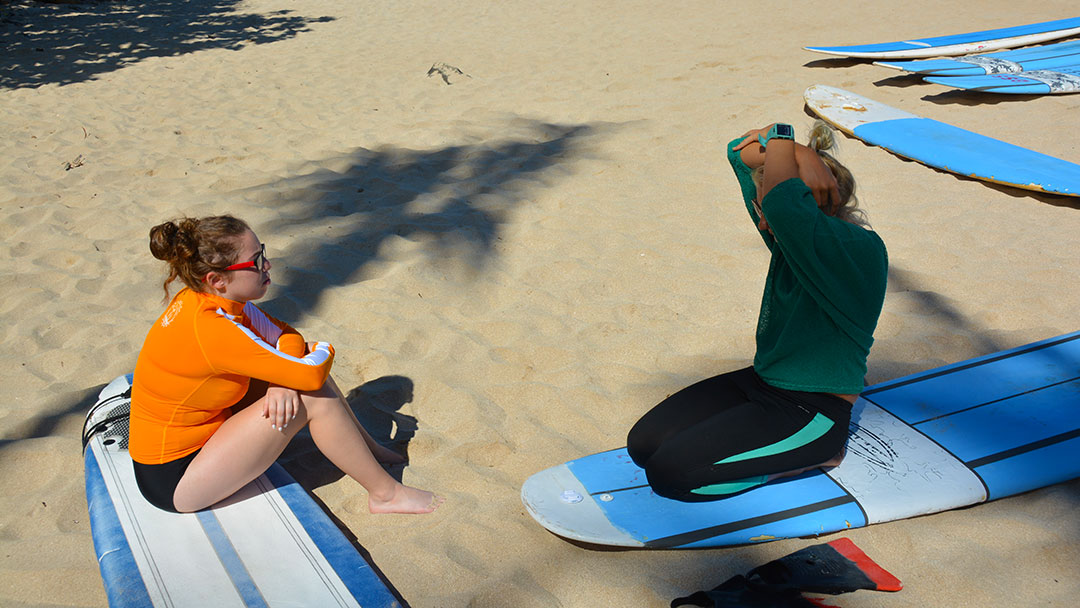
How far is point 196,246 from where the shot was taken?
6.51ft

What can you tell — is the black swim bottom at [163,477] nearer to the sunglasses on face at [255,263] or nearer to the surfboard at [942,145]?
the sunglasses on face at [255,263]

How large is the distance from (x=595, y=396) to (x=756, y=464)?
0.85 m

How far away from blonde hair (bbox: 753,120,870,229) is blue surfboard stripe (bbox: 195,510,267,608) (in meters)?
1.71

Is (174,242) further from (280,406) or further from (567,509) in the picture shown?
(567,509)

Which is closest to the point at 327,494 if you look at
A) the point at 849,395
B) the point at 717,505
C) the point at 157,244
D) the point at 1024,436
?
the point at 157,244

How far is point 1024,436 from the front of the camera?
2.35m

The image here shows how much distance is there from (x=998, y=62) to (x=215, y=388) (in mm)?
6571

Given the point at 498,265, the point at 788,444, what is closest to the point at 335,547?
the point at 788,444

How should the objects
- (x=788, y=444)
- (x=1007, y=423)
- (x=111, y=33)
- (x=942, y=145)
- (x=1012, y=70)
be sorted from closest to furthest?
1. (x=788, y=444)
2. (x=1007, y=423)
3. (x=942, y=145)
4. (x=1012, y=70)
5. (x=111, y=33)

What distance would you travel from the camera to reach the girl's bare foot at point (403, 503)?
2.28 meters

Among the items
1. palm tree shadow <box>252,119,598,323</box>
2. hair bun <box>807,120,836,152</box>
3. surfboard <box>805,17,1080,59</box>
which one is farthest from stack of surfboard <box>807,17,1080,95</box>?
hair bun <box>807,120,836,152</box>

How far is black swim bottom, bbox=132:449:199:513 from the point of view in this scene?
2086 millimetres

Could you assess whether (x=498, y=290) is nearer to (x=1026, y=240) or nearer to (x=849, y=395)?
(x=849, y=395)

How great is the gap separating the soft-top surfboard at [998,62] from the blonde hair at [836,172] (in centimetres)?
479
